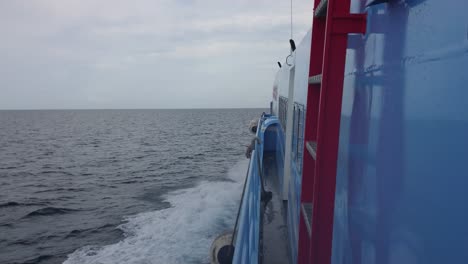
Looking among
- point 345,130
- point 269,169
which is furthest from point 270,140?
point 345,130

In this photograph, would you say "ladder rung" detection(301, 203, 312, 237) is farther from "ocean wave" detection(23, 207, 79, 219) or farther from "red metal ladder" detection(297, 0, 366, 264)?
"ocean wave" detection(23, 207, 79, 219)

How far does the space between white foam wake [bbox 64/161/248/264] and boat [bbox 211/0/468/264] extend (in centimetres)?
683

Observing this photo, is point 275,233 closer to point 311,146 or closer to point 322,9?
point 311,146

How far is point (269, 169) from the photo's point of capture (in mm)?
12328

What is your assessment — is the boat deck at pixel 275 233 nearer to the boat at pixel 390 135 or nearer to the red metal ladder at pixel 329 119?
the boat at pixel 390 135

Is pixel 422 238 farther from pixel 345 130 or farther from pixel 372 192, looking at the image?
pixel 345 130

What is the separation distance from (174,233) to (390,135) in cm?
976

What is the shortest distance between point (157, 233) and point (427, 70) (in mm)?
10851

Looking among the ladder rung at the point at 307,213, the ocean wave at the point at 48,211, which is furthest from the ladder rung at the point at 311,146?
the ocean wave at the point at 48,211

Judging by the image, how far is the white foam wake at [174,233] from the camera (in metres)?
9.26

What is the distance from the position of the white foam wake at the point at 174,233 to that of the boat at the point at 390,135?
22.4 feet

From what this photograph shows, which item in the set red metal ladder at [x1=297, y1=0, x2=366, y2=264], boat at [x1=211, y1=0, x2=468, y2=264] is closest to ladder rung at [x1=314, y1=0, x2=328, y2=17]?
boat at [x1=211, y1=0, x2=468, y2=264]

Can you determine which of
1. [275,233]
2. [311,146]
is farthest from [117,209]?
[311,146]

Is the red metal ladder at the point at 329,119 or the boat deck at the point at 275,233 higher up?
the red metal ladder at the point at 329,119
